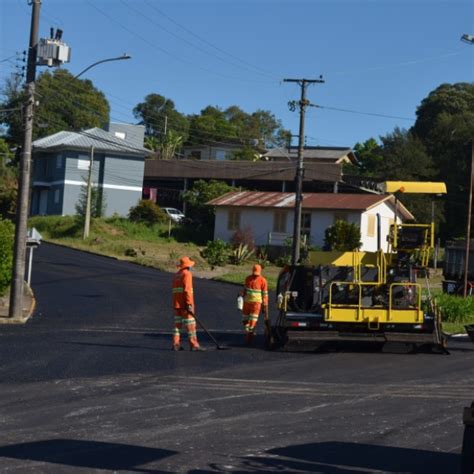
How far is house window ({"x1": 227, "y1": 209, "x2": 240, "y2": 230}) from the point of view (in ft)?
200

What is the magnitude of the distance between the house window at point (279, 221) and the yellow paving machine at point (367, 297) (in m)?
38.9

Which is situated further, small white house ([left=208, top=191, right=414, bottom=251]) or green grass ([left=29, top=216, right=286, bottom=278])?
small white house ([left=208, top=191, right=414, bottom=251])

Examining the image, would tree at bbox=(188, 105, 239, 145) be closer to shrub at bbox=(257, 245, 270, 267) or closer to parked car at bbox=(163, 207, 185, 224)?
parked car at bbox=(163, 207, 185, 224)

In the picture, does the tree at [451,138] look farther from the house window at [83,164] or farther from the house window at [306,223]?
the house window at [83,164]

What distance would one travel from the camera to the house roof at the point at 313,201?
58.8m

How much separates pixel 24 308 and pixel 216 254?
888 inches

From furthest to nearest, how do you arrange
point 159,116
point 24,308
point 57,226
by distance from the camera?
point 159,116 < point 57,226 < point 24,308

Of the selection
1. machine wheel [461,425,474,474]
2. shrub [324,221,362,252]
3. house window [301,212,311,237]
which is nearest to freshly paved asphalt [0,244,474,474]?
machine wheel [461,425,474,474]

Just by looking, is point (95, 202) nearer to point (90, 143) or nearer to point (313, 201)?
point (90, 143)

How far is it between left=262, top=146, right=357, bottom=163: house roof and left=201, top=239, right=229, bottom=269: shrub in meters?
38.2

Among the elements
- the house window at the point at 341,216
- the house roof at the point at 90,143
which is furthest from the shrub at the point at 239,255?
the house roof at the point at 90,143

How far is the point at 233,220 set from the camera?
2410 inches

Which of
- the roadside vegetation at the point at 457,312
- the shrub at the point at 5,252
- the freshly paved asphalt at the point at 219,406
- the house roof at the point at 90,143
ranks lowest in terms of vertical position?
the freshly paved asphalt at the point at 219,406

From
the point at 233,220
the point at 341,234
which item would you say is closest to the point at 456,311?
the point at 341,234
